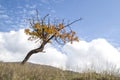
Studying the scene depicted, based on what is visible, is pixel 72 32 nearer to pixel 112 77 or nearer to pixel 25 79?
pixel 112 77

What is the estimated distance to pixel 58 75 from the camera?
67.7 feet

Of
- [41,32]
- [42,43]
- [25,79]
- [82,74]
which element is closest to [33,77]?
[25,79]

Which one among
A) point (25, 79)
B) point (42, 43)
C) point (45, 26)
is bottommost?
point (25, 79)

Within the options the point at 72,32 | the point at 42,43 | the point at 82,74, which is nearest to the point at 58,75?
the point at 82,74

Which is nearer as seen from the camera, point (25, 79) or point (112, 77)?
point (25, 79)

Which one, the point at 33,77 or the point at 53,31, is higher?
the point at 53,31

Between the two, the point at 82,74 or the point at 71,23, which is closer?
the point at 82,74

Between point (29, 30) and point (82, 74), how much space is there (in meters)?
25.5

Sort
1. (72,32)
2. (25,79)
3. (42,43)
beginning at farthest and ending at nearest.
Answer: (72,32) → (42,43) → (25,79)

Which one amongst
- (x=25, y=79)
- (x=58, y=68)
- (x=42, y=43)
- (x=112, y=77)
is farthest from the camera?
(x=42, y=43)

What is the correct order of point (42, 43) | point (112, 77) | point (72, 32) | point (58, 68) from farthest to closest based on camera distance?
point (72, 32) → point (42, 43) → point (58, 68) → point (112, 77)

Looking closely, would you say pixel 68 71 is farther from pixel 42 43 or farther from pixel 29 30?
pixel 29 30

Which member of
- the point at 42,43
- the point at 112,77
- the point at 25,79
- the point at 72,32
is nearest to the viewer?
the point at 25,79

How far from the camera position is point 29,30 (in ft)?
151
